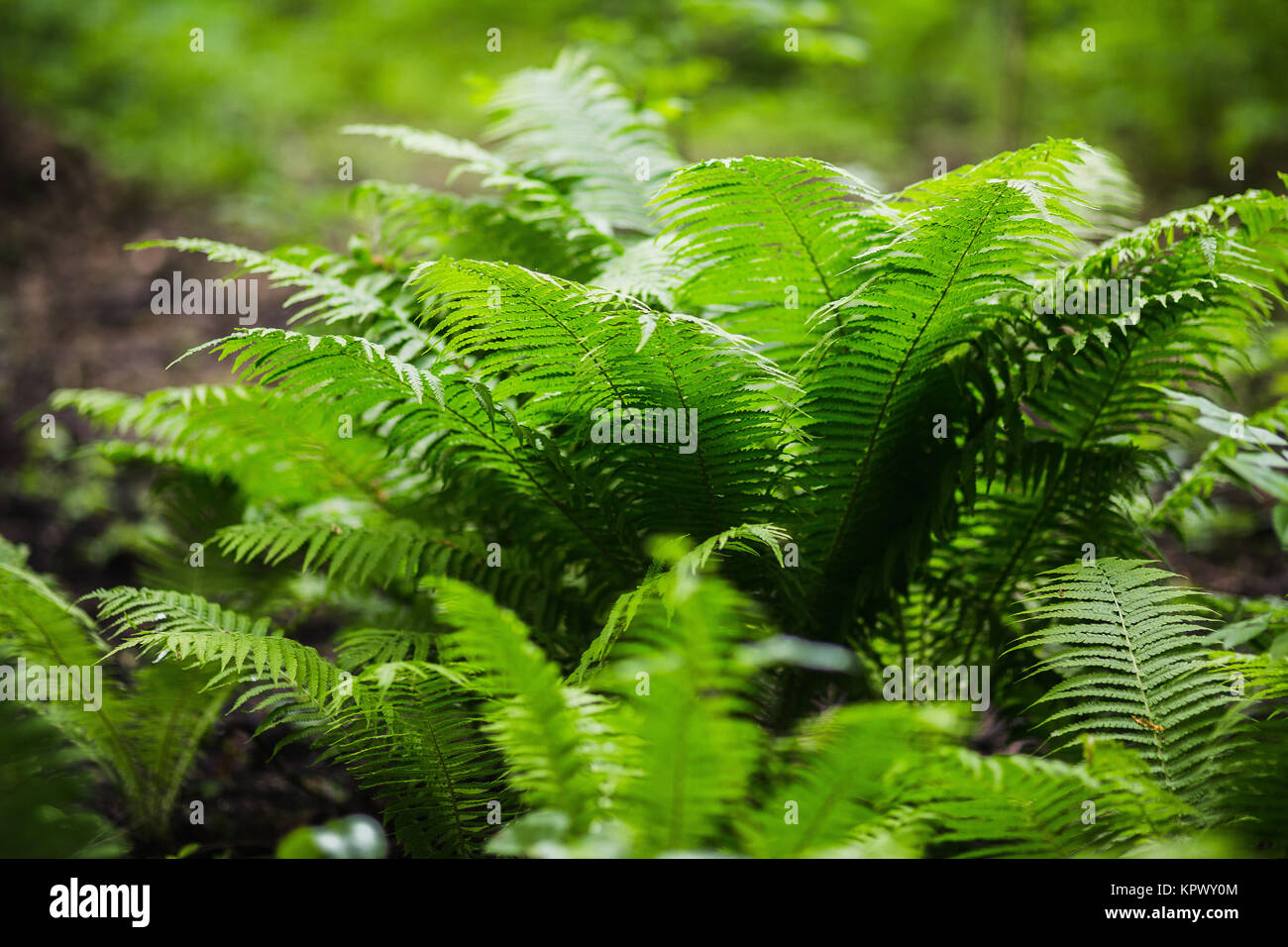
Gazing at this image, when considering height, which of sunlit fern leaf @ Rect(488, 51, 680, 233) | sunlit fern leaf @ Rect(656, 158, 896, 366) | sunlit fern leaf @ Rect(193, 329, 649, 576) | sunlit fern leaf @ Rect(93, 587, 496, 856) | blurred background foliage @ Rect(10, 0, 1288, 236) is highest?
blurred background foliage @ Rect(10, 0, 1288, 236)

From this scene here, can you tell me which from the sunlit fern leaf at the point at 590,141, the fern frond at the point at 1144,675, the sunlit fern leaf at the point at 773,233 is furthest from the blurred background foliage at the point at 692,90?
the fern frond at the point at 1144,675

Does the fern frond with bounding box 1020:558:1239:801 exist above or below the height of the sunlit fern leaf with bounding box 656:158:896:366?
below

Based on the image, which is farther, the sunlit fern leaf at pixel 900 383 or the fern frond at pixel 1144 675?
the sunlit fern leaf at pixel 900 383

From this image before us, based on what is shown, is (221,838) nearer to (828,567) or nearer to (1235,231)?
(828,567)

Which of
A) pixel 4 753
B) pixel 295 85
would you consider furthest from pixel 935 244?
pixel 295 85

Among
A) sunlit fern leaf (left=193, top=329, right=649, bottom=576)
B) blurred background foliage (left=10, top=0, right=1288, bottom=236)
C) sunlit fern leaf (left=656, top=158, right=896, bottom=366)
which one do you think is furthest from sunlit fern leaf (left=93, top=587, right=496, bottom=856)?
blurred background foliage (left=10, top=0, right=1288, bottom=236)

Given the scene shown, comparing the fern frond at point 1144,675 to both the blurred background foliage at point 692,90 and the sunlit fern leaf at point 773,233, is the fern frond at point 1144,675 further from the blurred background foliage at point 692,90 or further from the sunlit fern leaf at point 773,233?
the blurred background foliage at point 692,90

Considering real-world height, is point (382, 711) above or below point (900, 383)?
below

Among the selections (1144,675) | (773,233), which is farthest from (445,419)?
(1144,675)

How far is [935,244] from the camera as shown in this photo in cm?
166

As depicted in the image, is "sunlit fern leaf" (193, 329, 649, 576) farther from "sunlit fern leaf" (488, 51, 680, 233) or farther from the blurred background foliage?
the blurred background foliage

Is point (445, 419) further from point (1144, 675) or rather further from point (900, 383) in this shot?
point (1144, 675)

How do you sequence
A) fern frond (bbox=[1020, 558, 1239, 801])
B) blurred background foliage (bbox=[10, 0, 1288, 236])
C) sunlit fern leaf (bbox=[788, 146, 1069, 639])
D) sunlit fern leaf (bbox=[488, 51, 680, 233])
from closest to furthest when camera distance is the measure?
fern frond (bbox=[1020, 558, 1239, 801]), sunlit fern leaf (bbox=[788, 146, 1069, 639]), sunlit fern leaf (bbox=[488, 51, 680, 233]), blurred background foliage (bbox=[10, 0, 1288, 236])

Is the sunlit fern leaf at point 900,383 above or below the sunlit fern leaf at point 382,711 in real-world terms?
above
